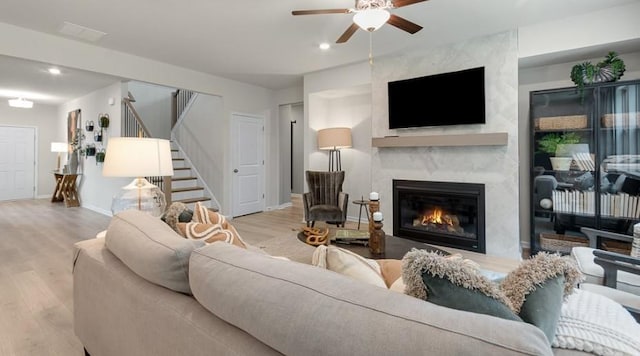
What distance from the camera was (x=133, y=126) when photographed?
214 inches

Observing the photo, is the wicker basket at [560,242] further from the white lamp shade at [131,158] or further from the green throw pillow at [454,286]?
the white lamp shade at [131,158]

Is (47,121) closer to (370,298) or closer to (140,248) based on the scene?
(140,248)

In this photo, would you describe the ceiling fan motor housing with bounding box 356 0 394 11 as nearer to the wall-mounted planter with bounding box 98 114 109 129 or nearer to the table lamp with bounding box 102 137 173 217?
the table lamp with bounding box 102 137 173 217

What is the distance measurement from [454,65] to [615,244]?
247cm

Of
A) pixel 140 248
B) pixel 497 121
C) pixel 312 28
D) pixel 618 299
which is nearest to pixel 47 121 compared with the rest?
pixel 312 28

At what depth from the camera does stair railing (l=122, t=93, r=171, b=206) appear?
474 centimetres

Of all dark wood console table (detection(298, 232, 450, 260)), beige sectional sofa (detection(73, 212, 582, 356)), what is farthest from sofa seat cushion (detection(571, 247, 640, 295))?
beige sectional sofa (detection(73, 212, 582, 356))

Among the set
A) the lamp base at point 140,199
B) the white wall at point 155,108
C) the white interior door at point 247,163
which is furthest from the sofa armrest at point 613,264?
the white wall at point 155,108

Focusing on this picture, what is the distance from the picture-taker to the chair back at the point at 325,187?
464cm

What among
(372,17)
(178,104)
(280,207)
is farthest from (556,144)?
(178,104)

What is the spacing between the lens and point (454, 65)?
3.76 meters

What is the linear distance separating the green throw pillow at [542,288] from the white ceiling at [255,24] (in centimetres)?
267

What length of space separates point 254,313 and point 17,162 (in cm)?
1004

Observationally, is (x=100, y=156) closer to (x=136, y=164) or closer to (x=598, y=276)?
(x=136, y=164)
